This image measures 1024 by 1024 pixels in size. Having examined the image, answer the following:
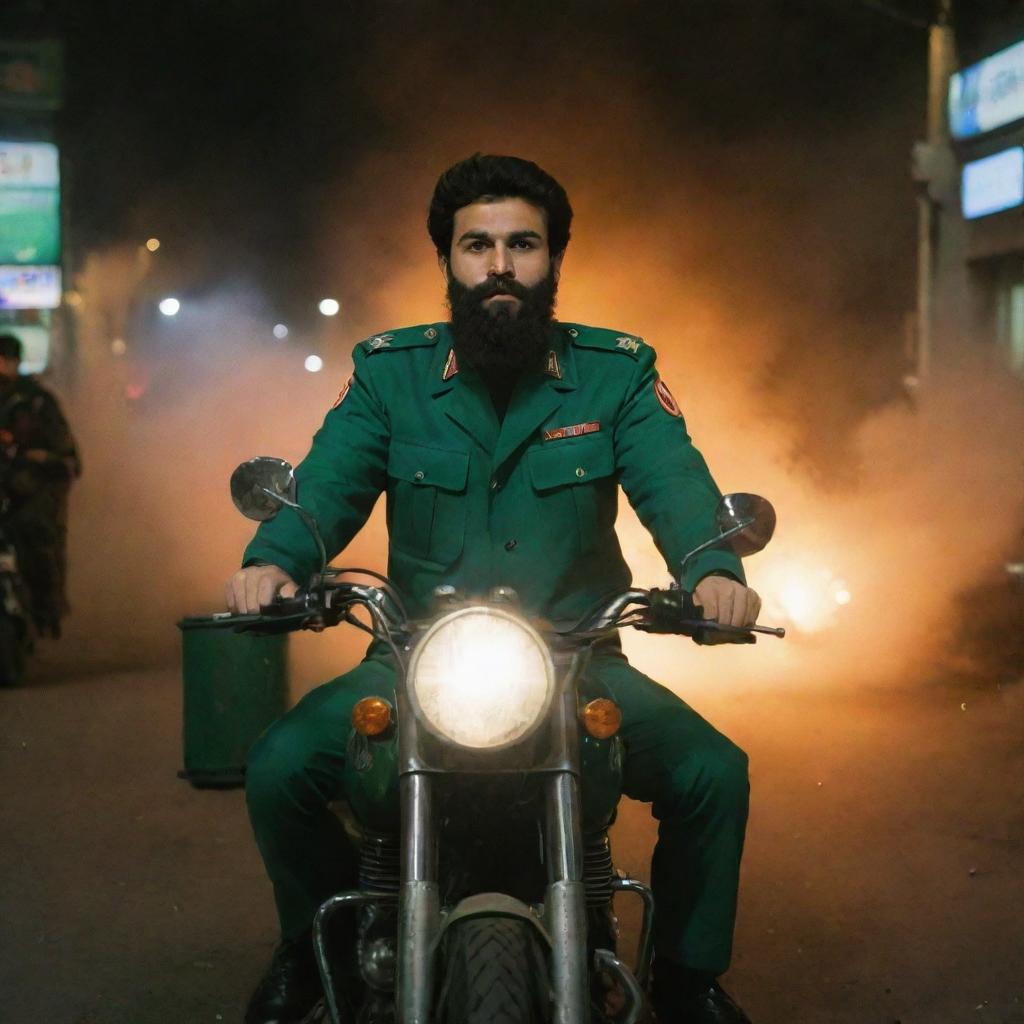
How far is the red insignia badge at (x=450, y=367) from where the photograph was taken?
10.6ft

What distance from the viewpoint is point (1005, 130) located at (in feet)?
62.2

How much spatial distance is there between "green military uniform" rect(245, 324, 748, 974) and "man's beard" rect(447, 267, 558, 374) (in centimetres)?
6

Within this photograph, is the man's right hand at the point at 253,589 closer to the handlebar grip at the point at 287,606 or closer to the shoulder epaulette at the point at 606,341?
the handlebar grip at the point at 287,606

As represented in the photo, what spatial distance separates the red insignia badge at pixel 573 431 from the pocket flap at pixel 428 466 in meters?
0.19

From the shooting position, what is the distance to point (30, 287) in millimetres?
28125

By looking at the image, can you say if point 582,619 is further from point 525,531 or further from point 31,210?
point 31,210

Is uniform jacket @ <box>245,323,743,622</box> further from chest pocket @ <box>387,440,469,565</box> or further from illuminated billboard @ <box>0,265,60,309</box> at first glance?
illuminated billboard @ <box>0,265,60,309</box>

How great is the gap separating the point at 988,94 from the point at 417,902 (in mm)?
19194

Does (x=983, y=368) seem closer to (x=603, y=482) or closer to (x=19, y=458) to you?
(x=19, y=458)

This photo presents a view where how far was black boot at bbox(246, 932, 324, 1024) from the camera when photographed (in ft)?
9.42

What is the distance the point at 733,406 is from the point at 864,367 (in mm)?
8181

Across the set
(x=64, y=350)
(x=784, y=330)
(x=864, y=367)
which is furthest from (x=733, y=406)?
(x=64, y=350)

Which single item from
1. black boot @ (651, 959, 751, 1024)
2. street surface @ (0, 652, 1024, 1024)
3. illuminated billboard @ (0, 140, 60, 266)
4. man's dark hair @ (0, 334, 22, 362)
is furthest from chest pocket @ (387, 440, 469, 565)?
illuminated billboard @ (0, 140, 60, 266)

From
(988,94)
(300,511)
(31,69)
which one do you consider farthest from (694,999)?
(31,69)
